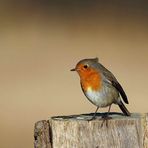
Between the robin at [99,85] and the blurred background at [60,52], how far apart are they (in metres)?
4.04

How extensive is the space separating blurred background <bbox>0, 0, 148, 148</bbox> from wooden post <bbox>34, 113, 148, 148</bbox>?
5524 millimetres

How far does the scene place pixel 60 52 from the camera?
49.2 ft

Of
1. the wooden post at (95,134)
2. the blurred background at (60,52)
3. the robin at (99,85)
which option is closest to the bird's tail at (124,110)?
the robin at (99,85)

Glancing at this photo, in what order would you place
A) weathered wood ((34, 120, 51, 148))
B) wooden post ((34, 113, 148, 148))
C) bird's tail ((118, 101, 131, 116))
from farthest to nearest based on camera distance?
bird's tail ((118, 101, 131, 116)) → weathered wood ((34, 120, 51, 148)) → wooden post ((34, 113, 148, 148))

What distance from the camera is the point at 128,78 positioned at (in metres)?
13.9

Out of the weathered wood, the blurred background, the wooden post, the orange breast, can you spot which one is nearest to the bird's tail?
the orange breast

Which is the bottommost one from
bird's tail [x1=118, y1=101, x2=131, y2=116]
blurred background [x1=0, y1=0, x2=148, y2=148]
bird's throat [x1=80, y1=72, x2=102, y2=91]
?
bird's tail [x1=118, y1=101, x2=131, y2=116]

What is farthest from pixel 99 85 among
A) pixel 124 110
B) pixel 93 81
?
pixel 124 110

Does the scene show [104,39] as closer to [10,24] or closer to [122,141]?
→ [10,24]

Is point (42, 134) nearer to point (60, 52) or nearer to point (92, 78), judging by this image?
point (92, 78)

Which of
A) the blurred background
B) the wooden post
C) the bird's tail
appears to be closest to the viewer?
the wooden post

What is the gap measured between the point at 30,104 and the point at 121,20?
12.0 feet

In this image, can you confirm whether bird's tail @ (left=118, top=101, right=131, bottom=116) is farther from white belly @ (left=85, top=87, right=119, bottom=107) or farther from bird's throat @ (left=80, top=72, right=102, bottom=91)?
bird's throat @ (left=80, top=72, right=102, bottom=91)

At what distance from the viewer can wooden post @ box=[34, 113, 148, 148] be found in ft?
19.5
